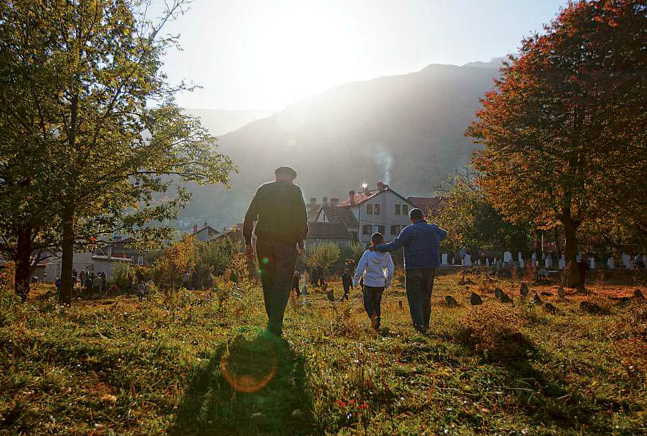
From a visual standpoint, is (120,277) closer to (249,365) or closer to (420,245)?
(420,245)

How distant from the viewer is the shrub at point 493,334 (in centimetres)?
506

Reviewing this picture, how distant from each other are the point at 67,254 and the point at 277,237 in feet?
29.3

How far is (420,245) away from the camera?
7172mm

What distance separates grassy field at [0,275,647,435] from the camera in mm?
3131

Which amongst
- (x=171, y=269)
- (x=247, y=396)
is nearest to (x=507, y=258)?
(x=171, y=269)

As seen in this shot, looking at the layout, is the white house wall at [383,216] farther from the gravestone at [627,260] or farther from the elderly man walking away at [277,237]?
the elderly man walking away at [277,237]

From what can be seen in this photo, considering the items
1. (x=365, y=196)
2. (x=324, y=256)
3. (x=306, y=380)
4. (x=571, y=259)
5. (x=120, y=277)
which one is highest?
(x=365, y=196)

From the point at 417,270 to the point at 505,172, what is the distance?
12947 millimetres

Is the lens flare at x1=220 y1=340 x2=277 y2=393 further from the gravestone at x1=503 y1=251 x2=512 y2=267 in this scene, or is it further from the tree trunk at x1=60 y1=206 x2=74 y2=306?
the gravestone at x1=503 y1=251 x2=512 y2=267

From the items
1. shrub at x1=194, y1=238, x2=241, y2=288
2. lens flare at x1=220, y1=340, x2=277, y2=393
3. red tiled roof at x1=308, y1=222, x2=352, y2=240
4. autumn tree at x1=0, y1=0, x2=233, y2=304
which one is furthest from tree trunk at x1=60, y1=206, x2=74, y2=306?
red tiled roof at x1=308, y1=222, x2=352, y2=240

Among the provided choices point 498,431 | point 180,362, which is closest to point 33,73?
point 180,362

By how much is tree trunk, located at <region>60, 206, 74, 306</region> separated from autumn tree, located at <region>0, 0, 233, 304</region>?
3 centimetres

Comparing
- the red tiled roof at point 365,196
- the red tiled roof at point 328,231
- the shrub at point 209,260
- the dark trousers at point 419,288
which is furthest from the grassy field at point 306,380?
the red tiled roof at point 365,196

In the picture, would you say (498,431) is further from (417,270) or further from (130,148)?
(130,148)
